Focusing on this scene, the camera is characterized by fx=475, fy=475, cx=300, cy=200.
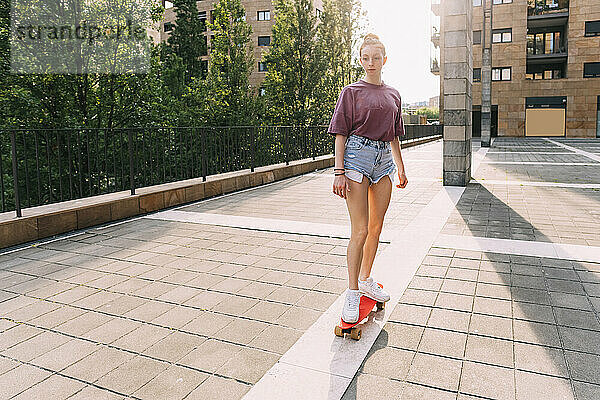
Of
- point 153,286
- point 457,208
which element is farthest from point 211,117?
point 153,286

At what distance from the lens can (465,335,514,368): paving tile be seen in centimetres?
300

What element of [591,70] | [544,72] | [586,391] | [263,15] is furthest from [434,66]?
[586,391]

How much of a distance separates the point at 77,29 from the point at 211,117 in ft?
32.3

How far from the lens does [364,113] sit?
333cm

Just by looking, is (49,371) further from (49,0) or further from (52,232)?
(49,0)

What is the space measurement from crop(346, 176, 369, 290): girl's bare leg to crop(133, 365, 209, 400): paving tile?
1245mm

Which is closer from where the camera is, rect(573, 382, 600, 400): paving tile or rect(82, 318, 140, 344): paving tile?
rect(573, 382, 600, 400): paving tile

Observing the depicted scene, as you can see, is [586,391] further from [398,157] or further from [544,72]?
[544,72]

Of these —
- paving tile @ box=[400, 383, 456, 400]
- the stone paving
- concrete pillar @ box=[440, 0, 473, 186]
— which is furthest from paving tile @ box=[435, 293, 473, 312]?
concrete pillar @ box=[440, 0, 473, 186]

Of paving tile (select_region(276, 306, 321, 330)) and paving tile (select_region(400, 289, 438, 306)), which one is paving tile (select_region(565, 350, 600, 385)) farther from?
paving tile (select_region(276, 306, 321, 330))

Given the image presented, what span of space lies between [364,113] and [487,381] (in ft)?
6.14

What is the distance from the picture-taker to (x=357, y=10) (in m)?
26.8

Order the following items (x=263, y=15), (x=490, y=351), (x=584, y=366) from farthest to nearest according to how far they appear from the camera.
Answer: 1. (x=263, y=15)
2. (x=490, y=351)
3. (x=584, y=366)

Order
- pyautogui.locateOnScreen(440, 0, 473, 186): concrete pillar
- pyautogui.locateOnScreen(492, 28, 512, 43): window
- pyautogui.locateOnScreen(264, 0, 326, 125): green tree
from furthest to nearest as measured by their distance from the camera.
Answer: pyautogui.locateOnScreen(492, 28, 512, 43): window → pyautogui.locateOnScreen(264, 0, 326, 125): green tree → pyautogui.locateOnScreen(440, 0, 473, 186): concrete pillar
